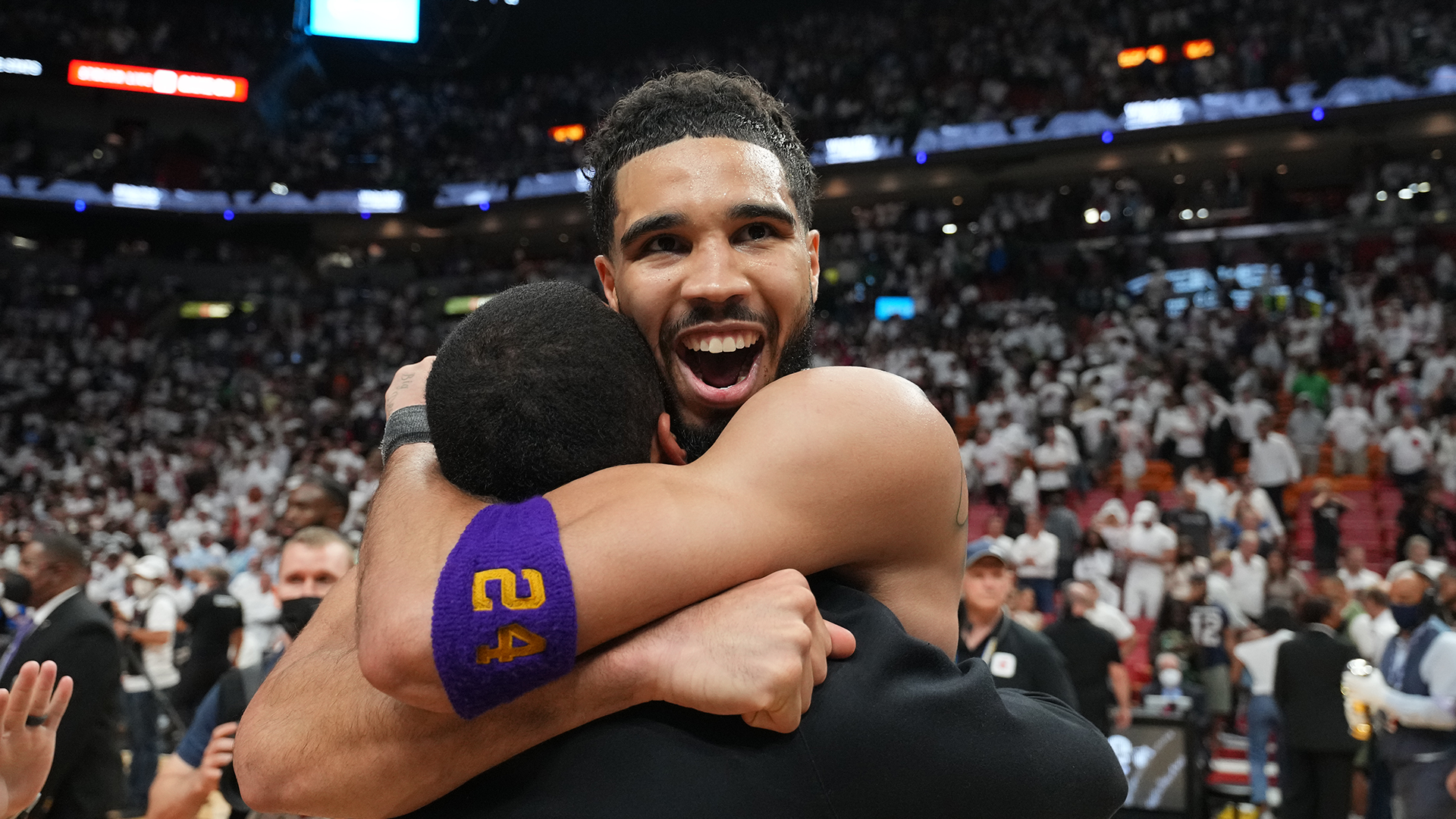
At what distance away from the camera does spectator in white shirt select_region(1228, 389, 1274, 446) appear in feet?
38.4

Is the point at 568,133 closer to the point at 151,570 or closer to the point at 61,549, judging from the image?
the point at 151,570

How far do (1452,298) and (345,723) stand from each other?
16.4m

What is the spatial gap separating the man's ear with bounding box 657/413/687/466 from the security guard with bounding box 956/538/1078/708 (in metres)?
3.54

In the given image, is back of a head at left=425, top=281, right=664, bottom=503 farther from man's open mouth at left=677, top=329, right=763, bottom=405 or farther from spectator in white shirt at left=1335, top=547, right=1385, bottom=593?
spectator in white shirt at left=1335, top=547, right=1385, bottom=593

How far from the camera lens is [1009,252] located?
1917 cm

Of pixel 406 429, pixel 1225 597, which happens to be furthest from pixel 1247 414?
pixel 406 429

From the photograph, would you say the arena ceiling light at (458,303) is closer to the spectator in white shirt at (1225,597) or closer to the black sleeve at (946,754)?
the spectator in white shirt at (1225,597)

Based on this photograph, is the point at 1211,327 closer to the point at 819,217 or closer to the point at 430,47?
the point at 819,217

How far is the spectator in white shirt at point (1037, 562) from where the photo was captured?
934cm

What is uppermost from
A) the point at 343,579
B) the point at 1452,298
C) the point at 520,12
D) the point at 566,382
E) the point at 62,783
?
the point at 520,12

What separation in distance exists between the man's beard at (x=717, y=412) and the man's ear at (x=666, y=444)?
145mm

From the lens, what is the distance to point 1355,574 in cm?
780

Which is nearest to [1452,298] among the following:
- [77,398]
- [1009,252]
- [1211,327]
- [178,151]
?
[1211,327]

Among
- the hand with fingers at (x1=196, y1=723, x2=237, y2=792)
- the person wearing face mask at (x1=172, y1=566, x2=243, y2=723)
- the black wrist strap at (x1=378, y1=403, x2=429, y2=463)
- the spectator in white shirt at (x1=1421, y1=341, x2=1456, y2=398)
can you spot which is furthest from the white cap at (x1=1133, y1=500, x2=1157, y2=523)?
the black wrist strap at (x1=378, y1=403, x2=429, y2=463)
